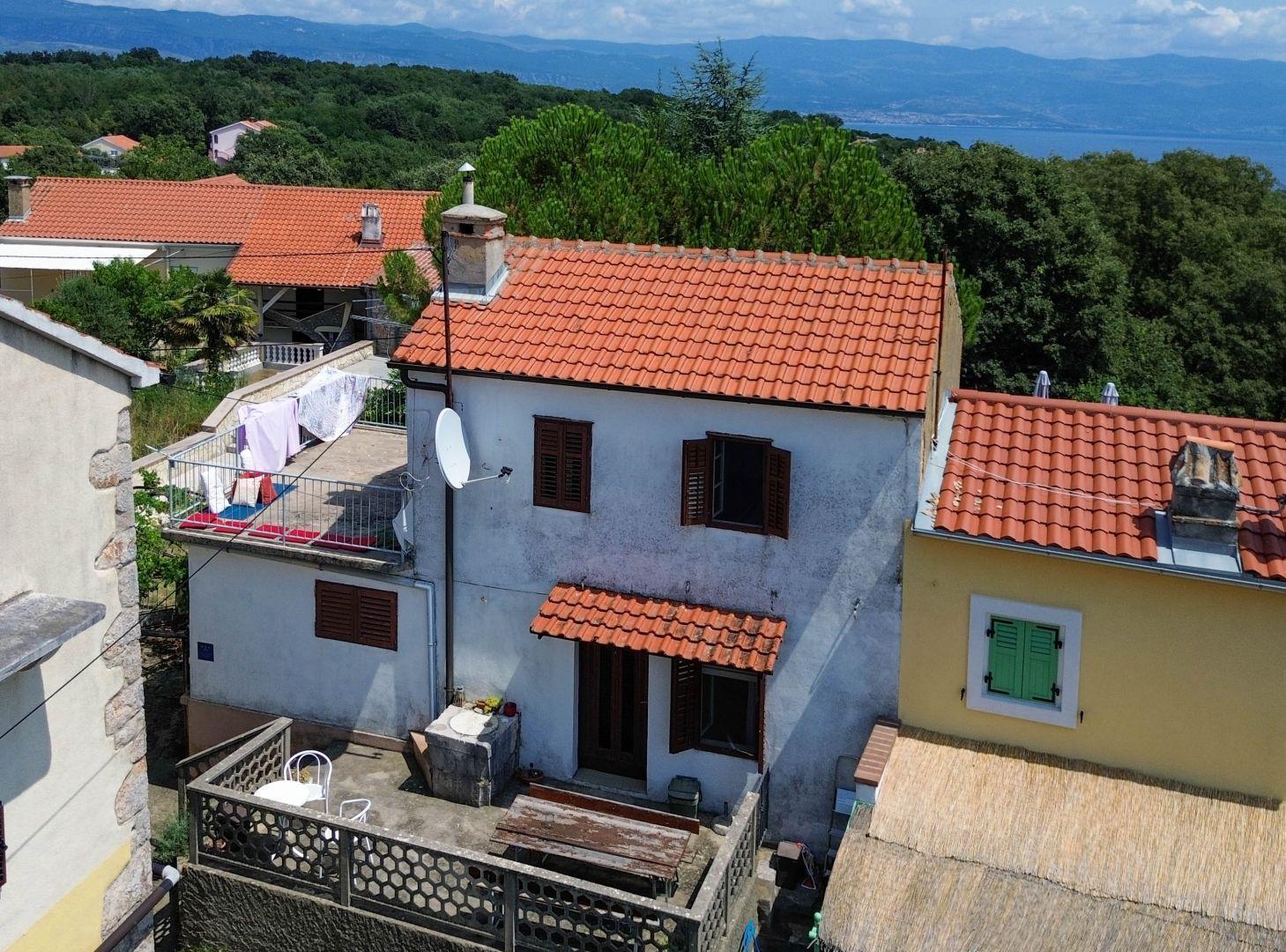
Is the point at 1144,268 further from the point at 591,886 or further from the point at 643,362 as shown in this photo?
the point at 591,886

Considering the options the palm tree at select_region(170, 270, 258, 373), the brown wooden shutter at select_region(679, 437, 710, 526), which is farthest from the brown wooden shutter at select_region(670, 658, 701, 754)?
the palm tree at select_region(170, 270, 258, 373)

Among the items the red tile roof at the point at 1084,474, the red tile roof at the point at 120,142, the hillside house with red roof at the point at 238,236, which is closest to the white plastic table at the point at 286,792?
the red tile roof at the point at 1084,474

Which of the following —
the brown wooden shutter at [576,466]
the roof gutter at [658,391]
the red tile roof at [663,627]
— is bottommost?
the red tile roof at [663,627]

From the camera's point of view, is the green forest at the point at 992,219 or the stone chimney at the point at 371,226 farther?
the stone chimney at the point at 371,226

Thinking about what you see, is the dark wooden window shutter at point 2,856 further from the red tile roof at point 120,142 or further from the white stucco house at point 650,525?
the red tile roof at point 120,142

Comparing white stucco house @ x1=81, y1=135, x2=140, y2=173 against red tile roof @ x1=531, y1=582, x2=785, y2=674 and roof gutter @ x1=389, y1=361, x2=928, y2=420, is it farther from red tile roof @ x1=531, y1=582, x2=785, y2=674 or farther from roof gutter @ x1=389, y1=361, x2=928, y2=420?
red tile roof @ x1=531, y1=582, x2=785, y2=674

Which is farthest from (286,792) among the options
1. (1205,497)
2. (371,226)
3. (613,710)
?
(371,226)

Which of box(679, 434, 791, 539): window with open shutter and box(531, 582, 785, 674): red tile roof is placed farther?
box(679, 434, 791, 539): window with open shutter
